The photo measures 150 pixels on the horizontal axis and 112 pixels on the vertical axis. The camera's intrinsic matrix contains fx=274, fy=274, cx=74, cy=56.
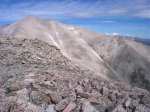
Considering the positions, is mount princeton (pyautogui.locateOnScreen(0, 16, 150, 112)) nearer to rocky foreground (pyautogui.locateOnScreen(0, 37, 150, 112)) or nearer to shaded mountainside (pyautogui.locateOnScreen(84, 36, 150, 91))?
rocky foreground (pyautogui.locateOnScreen(0, 37, 150, 112))

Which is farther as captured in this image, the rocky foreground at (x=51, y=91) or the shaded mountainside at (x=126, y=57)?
the shaded mountainside at (x=126, y=57)

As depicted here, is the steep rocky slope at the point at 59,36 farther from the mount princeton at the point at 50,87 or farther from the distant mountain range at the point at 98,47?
the mount princeton at the point at 50,87

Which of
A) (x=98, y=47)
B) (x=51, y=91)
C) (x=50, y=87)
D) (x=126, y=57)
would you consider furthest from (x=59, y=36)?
(x=51, y=91)

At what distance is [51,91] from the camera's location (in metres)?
22.4

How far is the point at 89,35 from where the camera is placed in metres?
90.5

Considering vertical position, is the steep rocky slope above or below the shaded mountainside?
above

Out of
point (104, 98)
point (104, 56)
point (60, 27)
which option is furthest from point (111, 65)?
point (104, 98)

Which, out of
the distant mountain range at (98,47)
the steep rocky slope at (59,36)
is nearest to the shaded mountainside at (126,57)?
the distant mountain range at (98,47)

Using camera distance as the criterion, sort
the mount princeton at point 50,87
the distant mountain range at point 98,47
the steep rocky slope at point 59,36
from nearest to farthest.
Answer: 1. the mount princeton at point 50,87
2. the steep rocky slope at point 59,36
3. the distant mountain range at point 98,47

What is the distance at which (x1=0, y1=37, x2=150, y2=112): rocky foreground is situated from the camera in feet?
67.8

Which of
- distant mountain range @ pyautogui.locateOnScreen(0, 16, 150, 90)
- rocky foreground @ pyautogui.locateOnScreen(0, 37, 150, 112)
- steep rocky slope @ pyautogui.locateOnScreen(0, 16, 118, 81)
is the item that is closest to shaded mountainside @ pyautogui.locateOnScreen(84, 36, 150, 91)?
distant mountain range @ pyautogui.locateOnScreen(0, 16, 150, 90)

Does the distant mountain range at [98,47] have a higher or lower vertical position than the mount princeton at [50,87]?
lower

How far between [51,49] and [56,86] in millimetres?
14669

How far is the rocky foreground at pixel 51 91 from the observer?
2066cm
